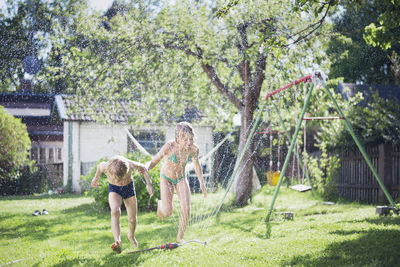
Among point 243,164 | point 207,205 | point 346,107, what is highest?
point 346,107

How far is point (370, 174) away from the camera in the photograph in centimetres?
957

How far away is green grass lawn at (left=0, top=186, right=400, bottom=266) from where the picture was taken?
416 cm

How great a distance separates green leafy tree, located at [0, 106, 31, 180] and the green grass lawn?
1286 mm

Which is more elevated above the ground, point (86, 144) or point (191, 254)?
point (86, 144)

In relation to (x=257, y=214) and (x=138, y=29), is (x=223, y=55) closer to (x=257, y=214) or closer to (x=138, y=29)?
(x=138, y=29)

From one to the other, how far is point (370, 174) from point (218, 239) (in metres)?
5.36

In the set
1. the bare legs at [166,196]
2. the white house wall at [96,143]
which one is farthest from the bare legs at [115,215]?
the white house wall at [96,143]

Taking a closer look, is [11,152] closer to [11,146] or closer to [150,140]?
[11,146]

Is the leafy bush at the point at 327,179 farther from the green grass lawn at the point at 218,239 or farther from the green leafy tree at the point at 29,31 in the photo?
the green leafy tree at the point at 29,31

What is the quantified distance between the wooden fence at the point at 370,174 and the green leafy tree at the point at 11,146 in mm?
7859

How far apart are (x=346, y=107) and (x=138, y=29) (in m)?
5.31

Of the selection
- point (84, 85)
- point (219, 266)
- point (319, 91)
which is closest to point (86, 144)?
point (84, 85)

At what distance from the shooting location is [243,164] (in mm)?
9828

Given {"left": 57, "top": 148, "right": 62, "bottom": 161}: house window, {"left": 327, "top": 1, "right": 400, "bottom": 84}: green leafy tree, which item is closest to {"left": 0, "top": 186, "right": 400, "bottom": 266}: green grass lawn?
{"left": 57, "top": 148, "right": 62, "bottom": 161}: house window
